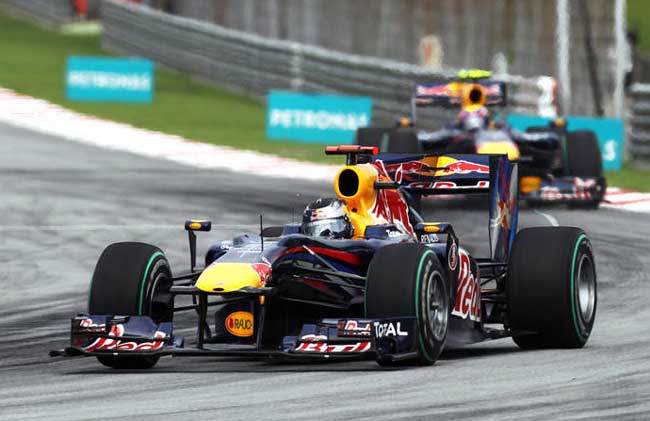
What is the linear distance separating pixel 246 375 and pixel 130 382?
67 cm

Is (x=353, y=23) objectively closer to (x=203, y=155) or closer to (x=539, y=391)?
(x=203, y=155)

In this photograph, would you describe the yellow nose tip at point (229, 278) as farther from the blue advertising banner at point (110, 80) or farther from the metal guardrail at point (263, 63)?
the blue advertising banner at point (110, 80)

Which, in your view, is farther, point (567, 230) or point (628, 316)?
point (628, 316)

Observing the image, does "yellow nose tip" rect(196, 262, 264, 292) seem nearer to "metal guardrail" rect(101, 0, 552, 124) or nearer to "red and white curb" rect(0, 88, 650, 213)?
"red and white curb" rect(0, 88, 650, 213)

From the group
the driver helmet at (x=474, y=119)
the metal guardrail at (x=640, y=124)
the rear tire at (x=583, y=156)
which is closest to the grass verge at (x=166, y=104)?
the metal guardrail at (x=640, y=124)

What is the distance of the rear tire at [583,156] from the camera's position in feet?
68.8

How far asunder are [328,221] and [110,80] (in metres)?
25.2

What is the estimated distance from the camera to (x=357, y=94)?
3228 cm

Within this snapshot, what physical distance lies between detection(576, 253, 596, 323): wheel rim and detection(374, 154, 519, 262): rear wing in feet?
2.72

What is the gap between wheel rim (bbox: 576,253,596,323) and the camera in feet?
35.0

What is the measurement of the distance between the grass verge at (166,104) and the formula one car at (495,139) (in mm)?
5059

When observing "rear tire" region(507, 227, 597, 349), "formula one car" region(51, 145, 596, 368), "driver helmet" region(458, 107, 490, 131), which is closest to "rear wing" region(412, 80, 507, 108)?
"driver helmet" region(458, 107, 490, 131)

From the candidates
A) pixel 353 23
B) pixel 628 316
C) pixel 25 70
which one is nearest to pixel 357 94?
pixel 353 23

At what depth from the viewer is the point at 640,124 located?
2561cm
